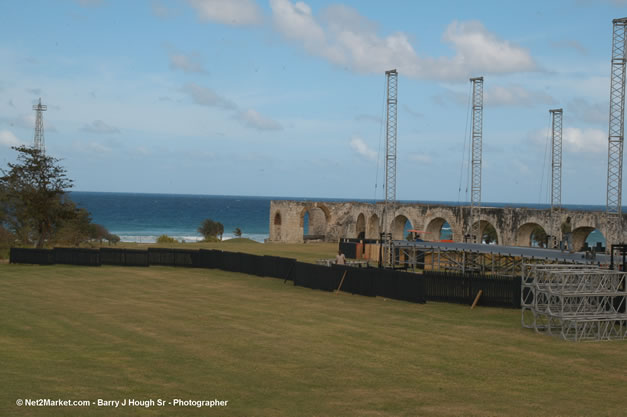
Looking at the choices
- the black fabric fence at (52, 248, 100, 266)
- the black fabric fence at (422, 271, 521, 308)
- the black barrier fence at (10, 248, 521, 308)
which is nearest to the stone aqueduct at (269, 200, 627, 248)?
the black barrier fence at (10, 248, 521, 308)

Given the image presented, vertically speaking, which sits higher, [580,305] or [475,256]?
[475,256]

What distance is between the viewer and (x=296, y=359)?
14.5m

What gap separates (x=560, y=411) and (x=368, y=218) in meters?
45.7

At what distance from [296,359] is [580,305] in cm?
844

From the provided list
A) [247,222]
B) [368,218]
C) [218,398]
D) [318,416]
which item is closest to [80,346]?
[218,398]

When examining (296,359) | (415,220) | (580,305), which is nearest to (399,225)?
(415,220)

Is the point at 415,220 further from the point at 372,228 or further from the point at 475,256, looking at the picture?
the point at 475,256

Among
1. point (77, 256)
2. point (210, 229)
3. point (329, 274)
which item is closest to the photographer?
point (329, 274)

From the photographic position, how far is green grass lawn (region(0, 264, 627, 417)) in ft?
36.6

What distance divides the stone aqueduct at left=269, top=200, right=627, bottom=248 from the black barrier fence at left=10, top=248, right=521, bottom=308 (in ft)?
25.0

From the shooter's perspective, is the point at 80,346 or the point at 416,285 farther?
the point at 416,285

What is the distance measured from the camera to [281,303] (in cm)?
2364

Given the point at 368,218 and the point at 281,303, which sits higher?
the point at 368,218

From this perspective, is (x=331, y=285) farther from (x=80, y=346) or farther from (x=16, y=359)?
(x=16, y=359)
